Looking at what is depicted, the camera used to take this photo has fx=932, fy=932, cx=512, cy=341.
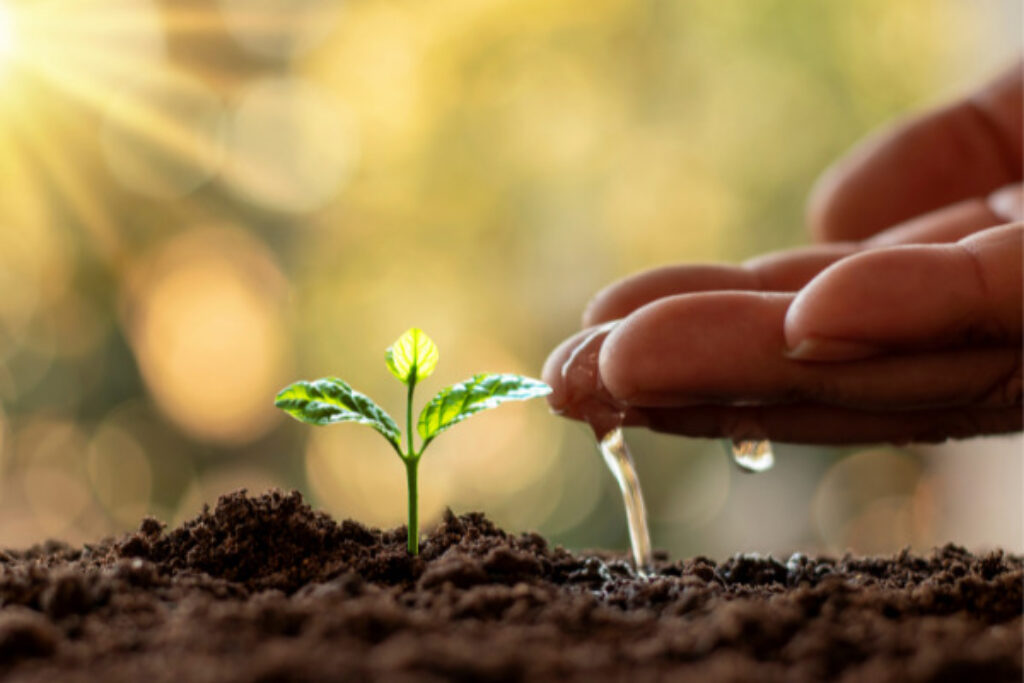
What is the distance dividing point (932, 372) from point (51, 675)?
0.96 m

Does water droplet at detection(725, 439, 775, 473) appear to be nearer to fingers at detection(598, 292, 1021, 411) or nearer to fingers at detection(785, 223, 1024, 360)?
fingers at detection(598, 292, 1021, 411)

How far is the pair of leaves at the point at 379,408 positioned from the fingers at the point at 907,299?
0.28 meters

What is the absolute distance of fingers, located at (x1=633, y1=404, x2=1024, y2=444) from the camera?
1.27m

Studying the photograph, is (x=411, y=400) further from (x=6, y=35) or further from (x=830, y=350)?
(x=6, y=35)

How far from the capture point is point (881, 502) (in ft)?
11.6

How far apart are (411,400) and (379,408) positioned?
45 millimetres

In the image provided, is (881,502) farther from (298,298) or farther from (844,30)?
(298,298)

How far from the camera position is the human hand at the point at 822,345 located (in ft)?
3.09

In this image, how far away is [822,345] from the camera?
95 centimetres

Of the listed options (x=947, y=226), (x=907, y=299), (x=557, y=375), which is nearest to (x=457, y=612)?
(x=557, y=375)

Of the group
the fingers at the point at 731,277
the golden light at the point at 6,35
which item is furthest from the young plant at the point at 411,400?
the golden light at the point at 6,35

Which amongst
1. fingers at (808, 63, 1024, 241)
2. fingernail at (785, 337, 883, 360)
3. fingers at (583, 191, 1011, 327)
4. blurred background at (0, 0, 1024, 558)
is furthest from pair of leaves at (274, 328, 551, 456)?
blurred background at (0, 0, 1024, 558)

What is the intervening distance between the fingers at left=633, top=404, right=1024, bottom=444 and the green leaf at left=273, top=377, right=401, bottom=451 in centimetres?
38

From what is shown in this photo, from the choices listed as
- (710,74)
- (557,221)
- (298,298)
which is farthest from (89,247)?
(710,74)
